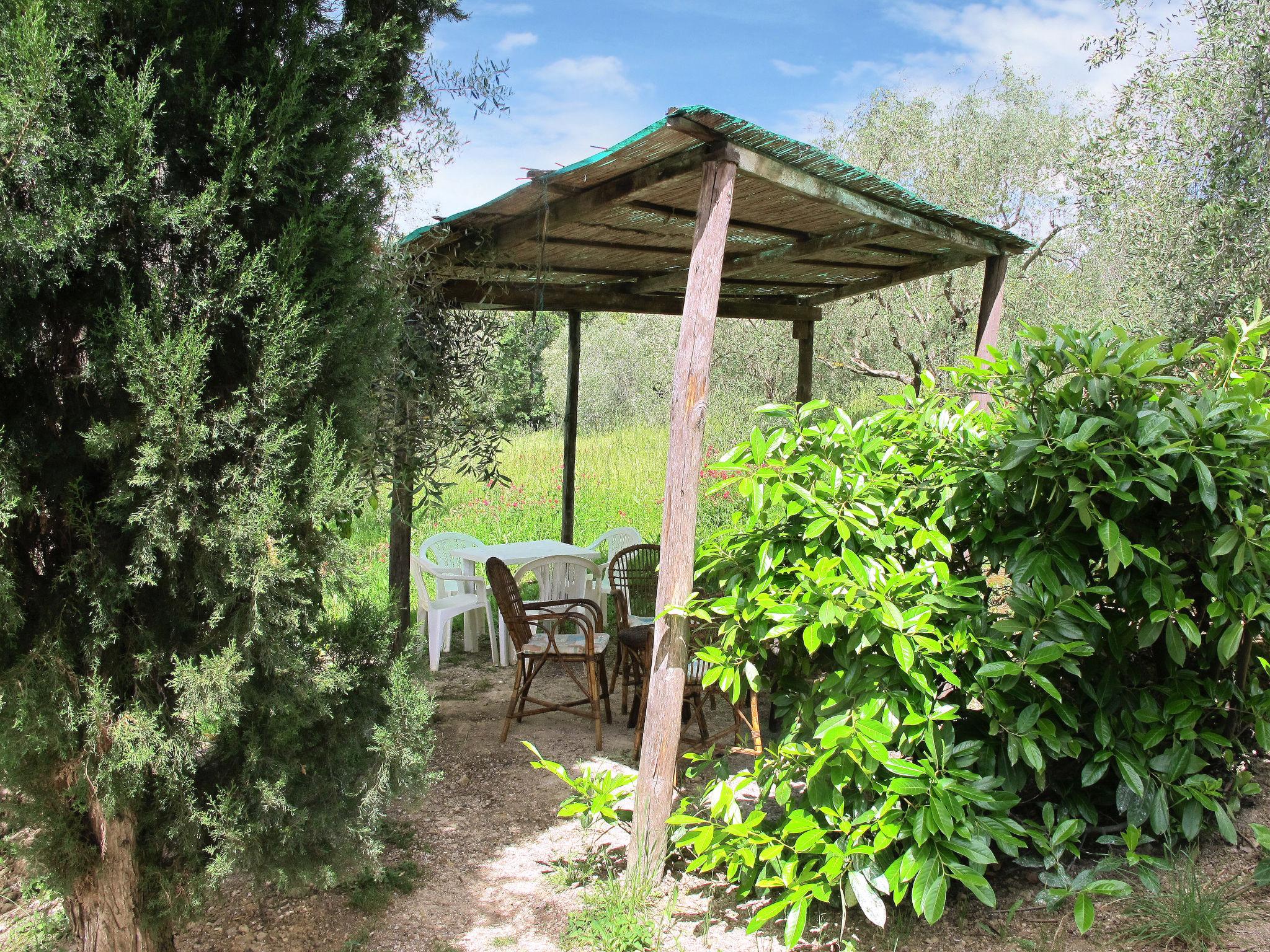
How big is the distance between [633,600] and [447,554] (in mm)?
1751

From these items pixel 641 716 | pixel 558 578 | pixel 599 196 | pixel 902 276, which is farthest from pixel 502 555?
pixel 902 276

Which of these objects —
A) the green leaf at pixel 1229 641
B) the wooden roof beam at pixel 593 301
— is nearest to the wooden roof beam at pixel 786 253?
the wooden roof beam at pixel 593 301

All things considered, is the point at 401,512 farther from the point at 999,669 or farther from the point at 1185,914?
the point at 1185,914

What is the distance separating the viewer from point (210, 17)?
6.63 feet

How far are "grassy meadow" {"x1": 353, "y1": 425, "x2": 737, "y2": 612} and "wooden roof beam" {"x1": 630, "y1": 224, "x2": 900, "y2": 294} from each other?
2616mm

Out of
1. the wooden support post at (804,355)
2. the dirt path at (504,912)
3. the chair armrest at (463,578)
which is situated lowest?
the dirt path at (504,912)

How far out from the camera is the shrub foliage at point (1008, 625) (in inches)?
90.0

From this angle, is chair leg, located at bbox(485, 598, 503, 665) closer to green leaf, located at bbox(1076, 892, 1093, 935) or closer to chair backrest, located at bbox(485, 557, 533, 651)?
chair backrest, located at bbox(485, 557, 533, 651)

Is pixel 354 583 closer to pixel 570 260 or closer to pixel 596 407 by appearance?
pixel 570 260

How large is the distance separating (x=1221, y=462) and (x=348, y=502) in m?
2.28

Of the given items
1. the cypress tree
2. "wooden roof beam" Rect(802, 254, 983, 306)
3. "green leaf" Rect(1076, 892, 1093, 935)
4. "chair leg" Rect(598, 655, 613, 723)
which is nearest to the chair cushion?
"chair leg" Rect(598, 655, 613, 723)

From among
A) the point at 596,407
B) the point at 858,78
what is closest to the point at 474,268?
the point at 858,78

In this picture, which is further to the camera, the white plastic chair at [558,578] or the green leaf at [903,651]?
the white plastic chair at [558,578]

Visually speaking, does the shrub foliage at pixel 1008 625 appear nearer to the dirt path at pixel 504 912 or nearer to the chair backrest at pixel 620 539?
the dirt path at pixel 504 912
